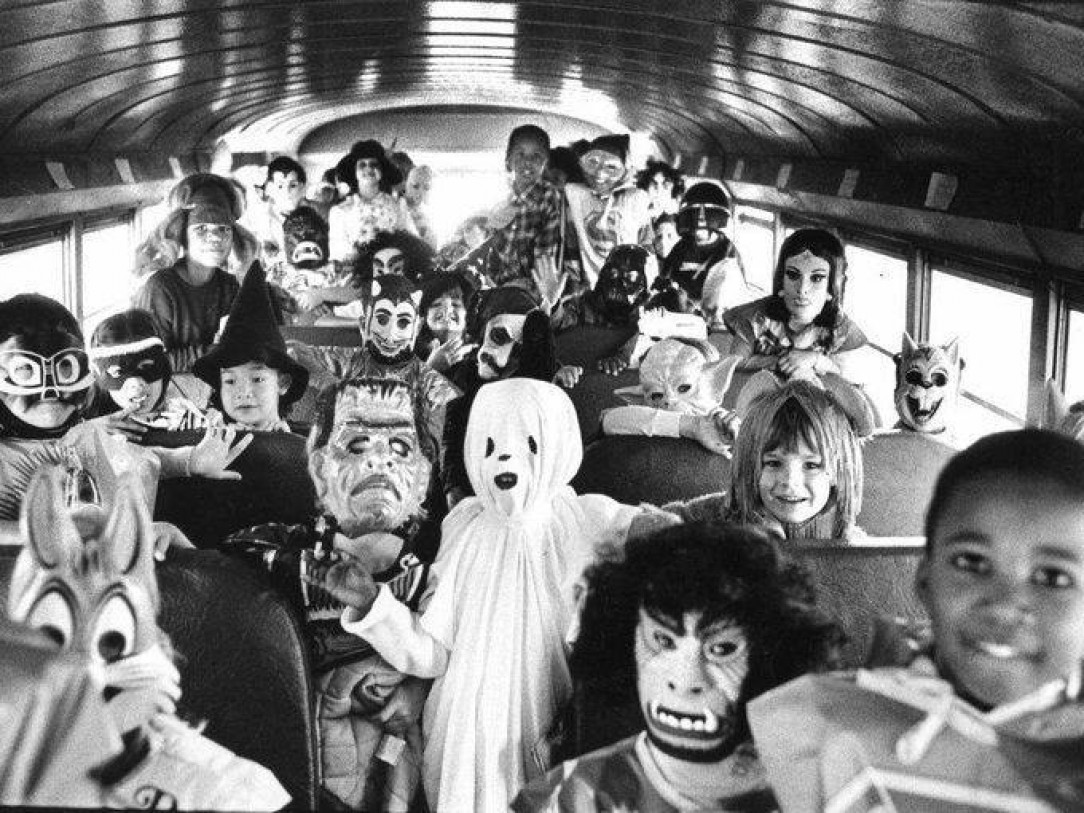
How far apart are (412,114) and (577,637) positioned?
913cm

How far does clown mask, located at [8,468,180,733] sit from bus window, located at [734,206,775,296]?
5797mm

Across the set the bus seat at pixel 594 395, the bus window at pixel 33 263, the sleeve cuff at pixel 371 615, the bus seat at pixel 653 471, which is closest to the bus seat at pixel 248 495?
the bus seat at pixel 653 471

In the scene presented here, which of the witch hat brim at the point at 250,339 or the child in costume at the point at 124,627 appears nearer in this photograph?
the child in costume at the point at 124,627

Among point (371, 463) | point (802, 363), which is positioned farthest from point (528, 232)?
point (371, 463)

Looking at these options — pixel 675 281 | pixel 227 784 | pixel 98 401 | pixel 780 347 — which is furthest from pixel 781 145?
pixel 227 784

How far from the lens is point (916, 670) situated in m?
1.30

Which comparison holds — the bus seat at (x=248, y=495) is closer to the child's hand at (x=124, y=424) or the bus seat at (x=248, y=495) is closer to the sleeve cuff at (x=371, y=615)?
the child's hand at (x=124, y=424)

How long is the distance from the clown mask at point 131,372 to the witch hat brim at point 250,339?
0.46ft

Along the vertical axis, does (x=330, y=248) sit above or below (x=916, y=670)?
above

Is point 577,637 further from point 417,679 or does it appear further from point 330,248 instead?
point 330,248

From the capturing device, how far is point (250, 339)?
321 cm

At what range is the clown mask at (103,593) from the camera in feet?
4.67

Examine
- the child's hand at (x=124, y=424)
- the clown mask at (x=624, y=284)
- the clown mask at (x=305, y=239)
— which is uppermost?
the clown mask at (x=305, y=239)

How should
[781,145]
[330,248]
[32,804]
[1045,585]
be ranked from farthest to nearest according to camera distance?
[330,248]
[781,145]
[1045,585]
[32,804]
